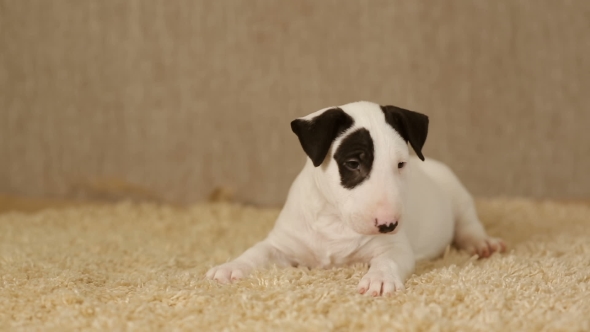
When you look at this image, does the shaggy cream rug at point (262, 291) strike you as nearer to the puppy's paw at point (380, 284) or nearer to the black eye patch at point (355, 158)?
the puppy's paw at point (380, 284)

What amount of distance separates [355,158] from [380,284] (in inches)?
13.1

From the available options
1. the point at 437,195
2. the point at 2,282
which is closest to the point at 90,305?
the point at 2,282

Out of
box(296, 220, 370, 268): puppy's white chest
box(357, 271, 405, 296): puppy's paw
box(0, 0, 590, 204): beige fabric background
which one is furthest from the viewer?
box(0, 0, 590, 204): beige fabric background

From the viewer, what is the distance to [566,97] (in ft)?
11.2

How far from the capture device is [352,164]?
1636 millimetres

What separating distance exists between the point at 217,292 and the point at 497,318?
0.65 metres

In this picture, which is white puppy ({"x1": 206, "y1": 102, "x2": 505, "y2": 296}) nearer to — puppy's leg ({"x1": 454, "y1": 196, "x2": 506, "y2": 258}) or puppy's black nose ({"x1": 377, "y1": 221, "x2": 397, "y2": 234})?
puppy's black nose ({"x1": 377, "y1": 221, "x2": 397, "y2": 234})

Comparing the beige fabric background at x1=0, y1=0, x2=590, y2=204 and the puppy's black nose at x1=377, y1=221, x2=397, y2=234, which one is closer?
the puppy's black nose at x1=377, y1=221, x2=397, y2=234

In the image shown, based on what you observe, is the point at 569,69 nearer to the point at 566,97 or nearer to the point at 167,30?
the point at 566,97

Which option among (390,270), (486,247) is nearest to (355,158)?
(390,270)

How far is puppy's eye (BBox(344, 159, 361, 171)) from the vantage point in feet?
5.34

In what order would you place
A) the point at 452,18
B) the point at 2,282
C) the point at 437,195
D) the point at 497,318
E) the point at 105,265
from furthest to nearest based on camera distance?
the point at 452,18
the point at 437,195
the point at 105,265
the point at 2,282
the point at 497,318

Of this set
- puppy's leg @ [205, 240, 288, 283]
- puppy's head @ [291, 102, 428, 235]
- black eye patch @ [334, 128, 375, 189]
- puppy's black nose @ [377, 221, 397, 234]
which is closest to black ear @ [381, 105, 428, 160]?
puppy's head @ [291, 102, 428, 235]

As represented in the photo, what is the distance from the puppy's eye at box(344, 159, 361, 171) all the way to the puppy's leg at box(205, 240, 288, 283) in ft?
1.35
